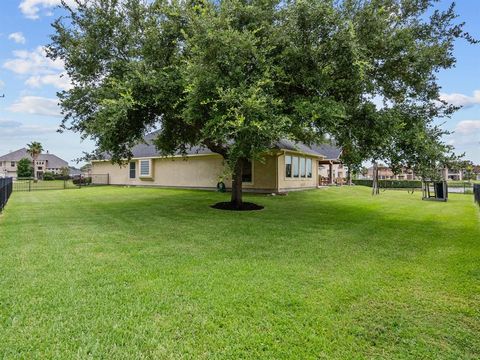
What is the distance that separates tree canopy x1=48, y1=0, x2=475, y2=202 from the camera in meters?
8.45

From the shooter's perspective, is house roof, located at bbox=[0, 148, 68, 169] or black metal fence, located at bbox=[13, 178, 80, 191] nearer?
black metal fence, located at bbox=[13, 178, 80, 191]

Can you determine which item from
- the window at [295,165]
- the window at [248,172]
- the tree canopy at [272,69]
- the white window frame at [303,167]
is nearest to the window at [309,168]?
the white window frame at [303,167]

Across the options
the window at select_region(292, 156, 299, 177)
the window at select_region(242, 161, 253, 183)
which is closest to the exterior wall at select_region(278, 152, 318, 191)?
the window at select_region(292, 156, 299, 177)

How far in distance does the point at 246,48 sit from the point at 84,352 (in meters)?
7.72

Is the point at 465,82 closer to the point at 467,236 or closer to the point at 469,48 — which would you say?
the point at 469,48

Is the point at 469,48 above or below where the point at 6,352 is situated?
above

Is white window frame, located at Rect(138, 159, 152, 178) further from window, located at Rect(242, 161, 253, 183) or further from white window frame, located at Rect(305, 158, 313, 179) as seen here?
white window frame, located at Rect(305, 158, 313, 179)

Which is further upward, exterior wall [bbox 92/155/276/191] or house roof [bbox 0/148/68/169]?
house roof [bbox 0/148/68/169]

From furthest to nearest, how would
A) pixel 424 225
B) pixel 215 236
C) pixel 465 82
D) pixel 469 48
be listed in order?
pixel 465 82
pixel 469 48
pixel 424 225
pixel 215 236

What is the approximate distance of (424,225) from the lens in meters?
9.59


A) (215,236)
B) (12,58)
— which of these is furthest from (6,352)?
(12,58)

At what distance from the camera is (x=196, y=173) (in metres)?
22.3

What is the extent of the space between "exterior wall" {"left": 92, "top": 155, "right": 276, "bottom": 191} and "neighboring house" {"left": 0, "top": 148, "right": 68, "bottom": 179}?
44814 mm

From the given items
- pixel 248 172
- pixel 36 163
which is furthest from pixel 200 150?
pixel 36 163
